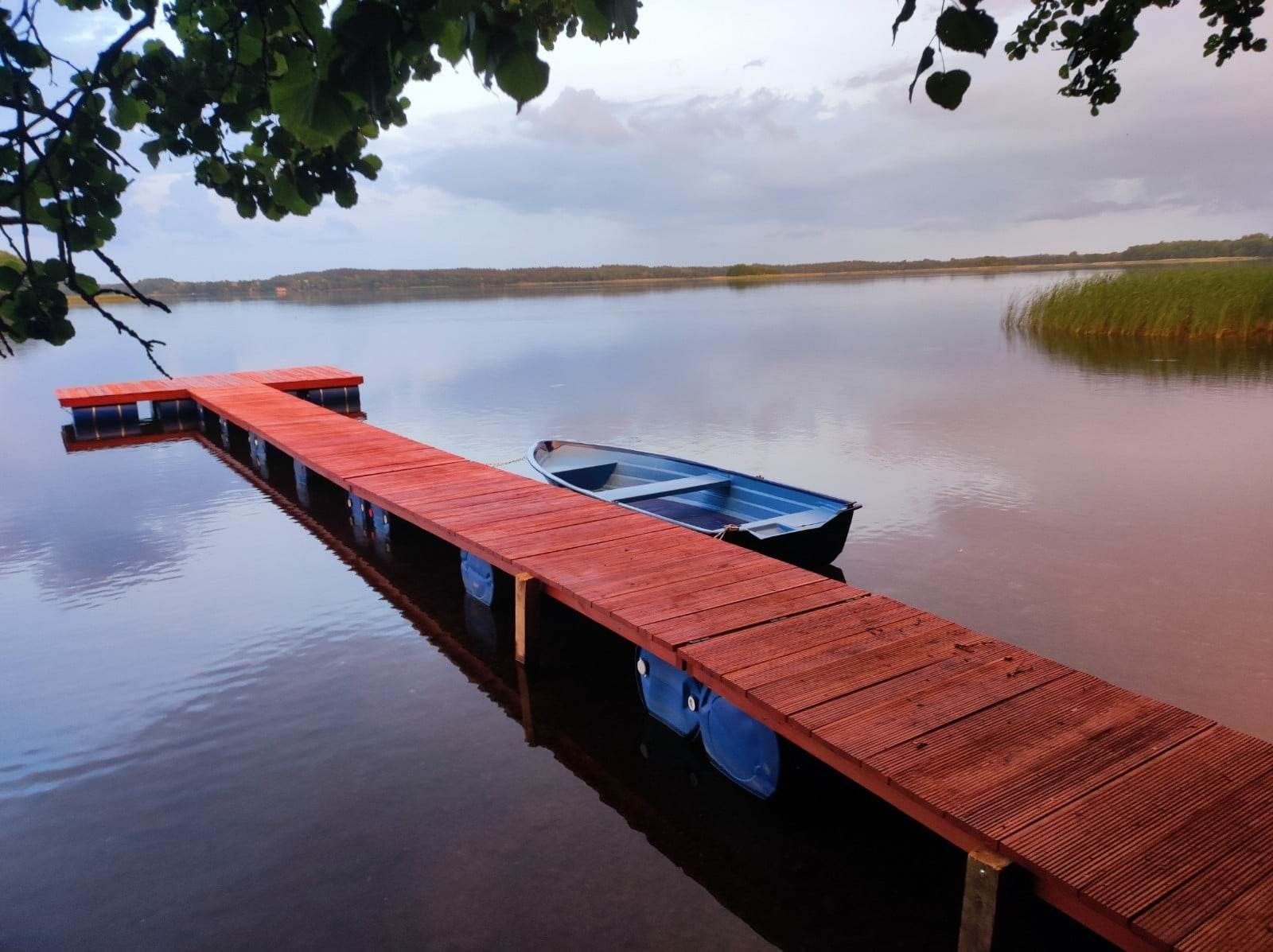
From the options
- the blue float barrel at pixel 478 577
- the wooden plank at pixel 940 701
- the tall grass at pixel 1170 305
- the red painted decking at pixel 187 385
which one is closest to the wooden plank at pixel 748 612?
the wooden plank at pixel 940 701

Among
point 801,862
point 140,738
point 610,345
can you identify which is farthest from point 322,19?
point 610,345

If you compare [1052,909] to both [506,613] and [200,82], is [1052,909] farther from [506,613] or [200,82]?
[506,613]

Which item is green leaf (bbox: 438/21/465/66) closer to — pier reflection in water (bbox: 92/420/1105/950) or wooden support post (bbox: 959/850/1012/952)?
wooden support post (bbox: 959/850/1012/952)

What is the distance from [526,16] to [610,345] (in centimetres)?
3468

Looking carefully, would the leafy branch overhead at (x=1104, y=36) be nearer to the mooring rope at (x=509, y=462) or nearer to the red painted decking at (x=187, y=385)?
the mooring rope at (x=509, y=462)

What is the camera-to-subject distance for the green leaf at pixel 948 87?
1.73m

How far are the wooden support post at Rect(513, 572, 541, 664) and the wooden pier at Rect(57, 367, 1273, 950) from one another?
18 millimetres

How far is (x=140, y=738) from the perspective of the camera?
18.5 feet

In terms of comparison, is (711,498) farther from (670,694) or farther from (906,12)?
(906,12)

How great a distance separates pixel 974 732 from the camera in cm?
375

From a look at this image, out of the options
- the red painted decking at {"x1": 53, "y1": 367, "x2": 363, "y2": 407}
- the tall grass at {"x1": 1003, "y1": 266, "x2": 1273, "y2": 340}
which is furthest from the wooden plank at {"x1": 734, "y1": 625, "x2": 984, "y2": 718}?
the tall grass at {"x1": 1003, "y1": 266, "x2": 1273, "y2": 340}

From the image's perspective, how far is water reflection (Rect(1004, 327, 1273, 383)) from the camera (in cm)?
1981

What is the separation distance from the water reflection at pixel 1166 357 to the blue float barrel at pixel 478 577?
58.5 ft

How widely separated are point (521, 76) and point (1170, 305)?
90.7ft
